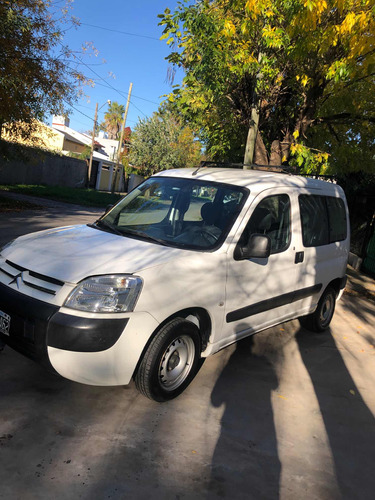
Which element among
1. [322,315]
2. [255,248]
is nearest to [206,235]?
[255,248]

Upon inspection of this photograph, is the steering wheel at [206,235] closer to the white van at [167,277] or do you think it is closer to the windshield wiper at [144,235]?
the white van at [167,277]

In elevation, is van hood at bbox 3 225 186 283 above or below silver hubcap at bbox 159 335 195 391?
above

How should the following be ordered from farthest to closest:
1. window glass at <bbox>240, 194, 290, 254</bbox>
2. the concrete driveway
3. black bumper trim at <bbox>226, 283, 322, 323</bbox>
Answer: window glass at <bbox>240, 194, 290, 254</bbox> < black bumper trim at <bbox>226, 283, 322, 323</bbox> < the concrete driveway

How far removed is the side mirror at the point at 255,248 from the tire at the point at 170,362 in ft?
2.48

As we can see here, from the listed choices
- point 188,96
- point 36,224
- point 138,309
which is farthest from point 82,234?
point 36,224

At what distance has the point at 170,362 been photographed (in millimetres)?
3287

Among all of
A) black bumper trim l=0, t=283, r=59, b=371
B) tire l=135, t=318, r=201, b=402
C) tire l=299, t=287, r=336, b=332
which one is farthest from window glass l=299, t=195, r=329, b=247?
black bumper trim l=0, t=283, r=59, b=371

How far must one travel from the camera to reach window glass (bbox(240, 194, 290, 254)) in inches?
149

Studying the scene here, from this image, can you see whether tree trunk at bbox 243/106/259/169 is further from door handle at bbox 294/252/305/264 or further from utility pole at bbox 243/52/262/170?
door handle at bbox 294/252/305/264

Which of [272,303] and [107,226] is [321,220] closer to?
[272,303]

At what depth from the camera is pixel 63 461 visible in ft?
8.24

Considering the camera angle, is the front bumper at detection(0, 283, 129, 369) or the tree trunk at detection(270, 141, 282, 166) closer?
the front bumper at detection(0, 283, 129, 369)

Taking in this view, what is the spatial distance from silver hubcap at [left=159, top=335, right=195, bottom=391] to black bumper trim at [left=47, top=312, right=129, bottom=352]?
0.57 m

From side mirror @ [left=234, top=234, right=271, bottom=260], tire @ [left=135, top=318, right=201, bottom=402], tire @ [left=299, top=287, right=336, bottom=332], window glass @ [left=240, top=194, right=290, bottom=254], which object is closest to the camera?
tire @ [left=135, top=318, right=201, bottom=402]
